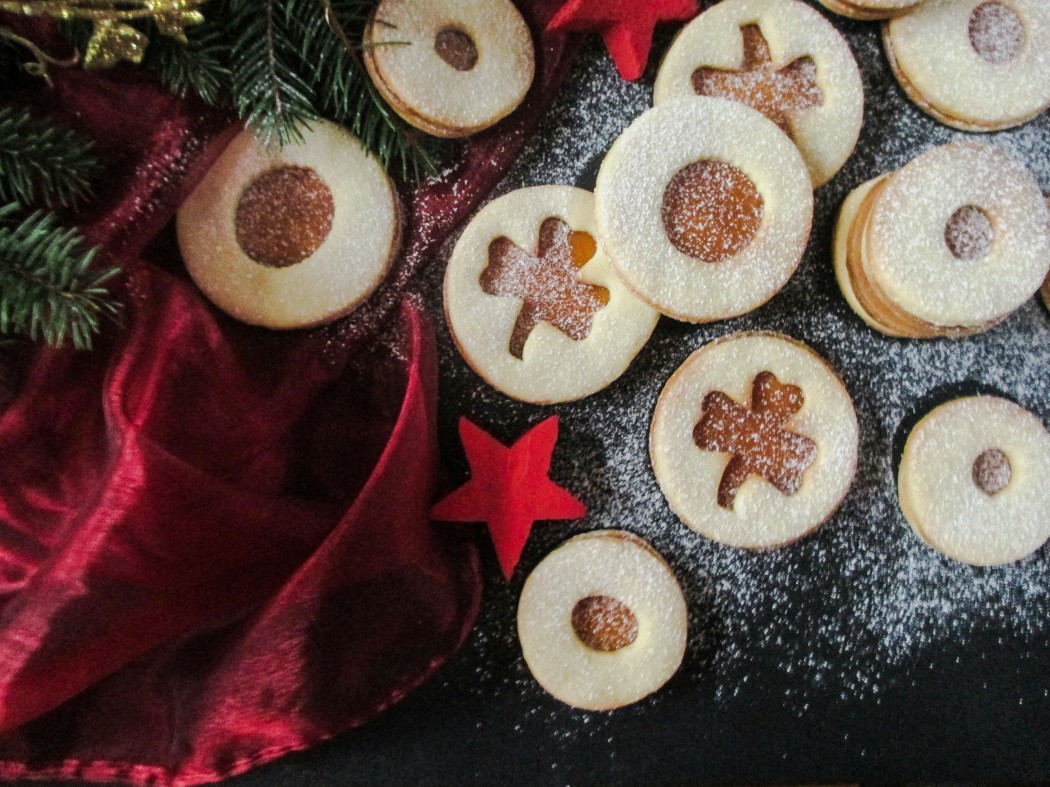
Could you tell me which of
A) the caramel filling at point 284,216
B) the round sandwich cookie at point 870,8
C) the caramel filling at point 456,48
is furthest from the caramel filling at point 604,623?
the round sandwich cookie at point 870,8

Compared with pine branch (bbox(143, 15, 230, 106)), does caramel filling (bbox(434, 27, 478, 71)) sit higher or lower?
lower

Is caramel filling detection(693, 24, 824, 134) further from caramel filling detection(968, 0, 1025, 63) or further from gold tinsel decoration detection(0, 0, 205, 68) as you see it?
gold tinsel decoration detection(0, 0, 205, 68)

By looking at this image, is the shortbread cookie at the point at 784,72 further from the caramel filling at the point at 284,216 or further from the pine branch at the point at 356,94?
the caramel filling at the point at 284,216

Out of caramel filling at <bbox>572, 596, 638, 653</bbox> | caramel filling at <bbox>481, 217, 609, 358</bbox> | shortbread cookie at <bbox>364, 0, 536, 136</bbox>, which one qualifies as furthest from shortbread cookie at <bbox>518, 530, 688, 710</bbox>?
shortbread cookie at <bbox>364, 0, 536, 136</bbox>

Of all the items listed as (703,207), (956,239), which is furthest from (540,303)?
(956,239)

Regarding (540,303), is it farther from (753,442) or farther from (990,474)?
(990,474)

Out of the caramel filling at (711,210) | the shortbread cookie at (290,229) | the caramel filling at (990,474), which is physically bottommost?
the caramel filling at (990,474)

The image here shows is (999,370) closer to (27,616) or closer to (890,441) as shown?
(890,441)

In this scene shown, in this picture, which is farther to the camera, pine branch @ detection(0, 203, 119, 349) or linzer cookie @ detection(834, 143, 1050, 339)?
linzer cookie @ detection(834, 143, 1050, 339)
